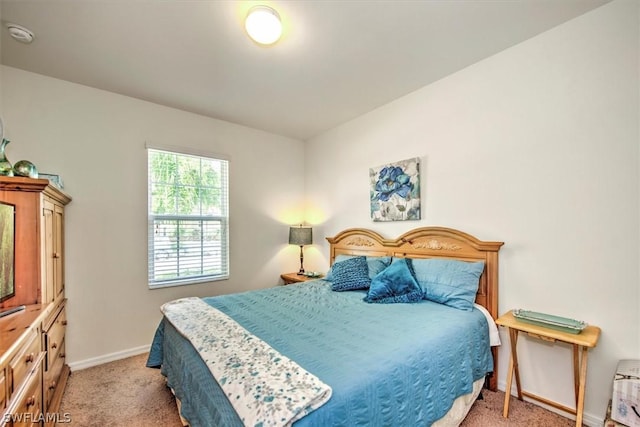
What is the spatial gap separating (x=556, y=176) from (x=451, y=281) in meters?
1.09

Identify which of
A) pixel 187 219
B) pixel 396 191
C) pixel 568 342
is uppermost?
pixel 396 191

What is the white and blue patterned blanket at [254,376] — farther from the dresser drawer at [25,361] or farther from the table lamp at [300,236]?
the table lamp at [300,236]

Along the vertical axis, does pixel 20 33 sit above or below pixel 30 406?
above

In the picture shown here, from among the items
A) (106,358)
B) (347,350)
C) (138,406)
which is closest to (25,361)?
(138,406)

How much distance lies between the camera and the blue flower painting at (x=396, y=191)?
2975 millimetres

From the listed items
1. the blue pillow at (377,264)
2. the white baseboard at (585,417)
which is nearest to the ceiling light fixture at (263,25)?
the blue pillow at (377,264)

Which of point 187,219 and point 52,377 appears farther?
point 187,219

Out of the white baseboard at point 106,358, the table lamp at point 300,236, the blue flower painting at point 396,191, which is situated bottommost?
the white baseboard at point 106,358

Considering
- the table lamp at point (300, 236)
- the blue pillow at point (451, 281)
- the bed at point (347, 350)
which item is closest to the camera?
the bed at point (347, 350)

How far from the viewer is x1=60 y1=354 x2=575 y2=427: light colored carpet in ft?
6.41

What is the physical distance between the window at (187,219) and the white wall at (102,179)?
0.10 meters

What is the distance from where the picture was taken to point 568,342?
69.3 inches

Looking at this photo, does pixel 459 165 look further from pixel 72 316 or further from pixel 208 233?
pixel 72 316

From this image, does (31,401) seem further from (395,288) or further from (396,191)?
(396,191)
